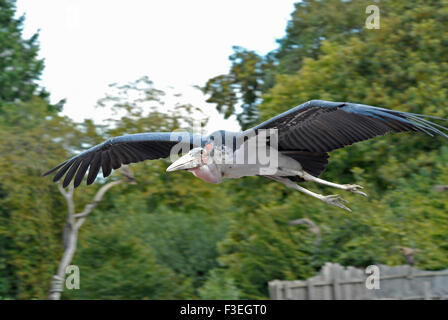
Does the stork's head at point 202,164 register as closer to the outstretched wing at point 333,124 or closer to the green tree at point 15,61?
the outstretched wing at point 333,124

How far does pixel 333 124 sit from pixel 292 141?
556mm

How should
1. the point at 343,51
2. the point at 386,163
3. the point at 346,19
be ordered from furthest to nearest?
the point at 346,19 → the point at 343,51 → the point at 386,163

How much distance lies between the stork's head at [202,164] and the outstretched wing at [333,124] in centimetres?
70

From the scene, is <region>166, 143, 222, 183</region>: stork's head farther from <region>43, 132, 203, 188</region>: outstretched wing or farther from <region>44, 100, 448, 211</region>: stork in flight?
<region>43, 132, 203, 188</region>: outstretched wing

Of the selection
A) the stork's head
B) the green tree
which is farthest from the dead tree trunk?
the green tree

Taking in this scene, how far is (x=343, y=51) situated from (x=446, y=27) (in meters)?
2.28

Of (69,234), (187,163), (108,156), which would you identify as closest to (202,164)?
(187,163)

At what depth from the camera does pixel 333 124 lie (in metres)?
8.13

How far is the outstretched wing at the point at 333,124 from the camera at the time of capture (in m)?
7.46

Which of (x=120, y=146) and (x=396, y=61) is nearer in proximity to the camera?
(x=120, y=146)

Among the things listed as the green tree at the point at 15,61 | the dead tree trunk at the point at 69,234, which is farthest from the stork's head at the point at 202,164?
the green tree at the point at 15,61
